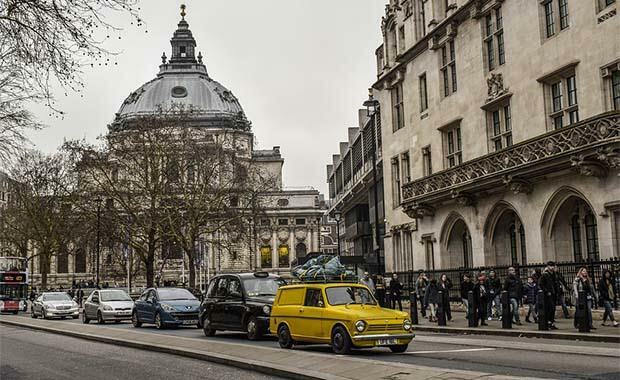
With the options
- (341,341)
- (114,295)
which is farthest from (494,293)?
(114,295)

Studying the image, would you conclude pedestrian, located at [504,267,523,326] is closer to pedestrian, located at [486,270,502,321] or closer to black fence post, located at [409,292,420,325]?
pedestrian, located at [486,270,502,321]

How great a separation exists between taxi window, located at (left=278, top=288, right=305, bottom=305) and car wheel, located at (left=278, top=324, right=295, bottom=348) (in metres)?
0.61

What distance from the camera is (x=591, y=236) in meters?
28.5

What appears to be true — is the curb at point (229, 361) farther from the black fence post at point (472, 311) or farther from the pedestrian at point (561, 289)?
the pedestrian at point (561, 289)

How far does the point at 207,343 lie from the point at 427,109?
24.6 metres

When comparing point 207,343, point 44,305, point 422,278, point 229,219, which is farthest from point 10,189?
point 207,343

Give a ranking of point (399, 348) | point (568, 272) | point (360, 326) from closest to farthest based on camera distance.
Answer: point (360, 326), point (399, 348), point (568, 272)

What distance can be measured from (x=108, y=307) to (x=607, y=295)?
2127cm

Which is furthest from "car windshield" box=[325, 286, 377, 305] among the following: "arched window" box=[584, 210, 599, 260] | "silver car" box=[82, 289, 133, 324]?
"silver car" box=[82, 289, 133, 324]

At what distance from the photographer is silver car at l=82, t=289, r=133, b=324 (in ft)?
111

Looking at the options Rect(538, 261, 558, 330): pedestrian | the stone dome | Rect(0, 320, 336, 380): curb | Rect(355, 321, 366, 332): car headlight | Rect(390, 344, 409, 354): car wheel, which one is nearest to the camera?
Rect(0, 320, 336, 380): curb

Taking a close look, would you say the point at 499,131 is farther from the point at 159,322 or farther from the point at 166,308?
the point at 159,322

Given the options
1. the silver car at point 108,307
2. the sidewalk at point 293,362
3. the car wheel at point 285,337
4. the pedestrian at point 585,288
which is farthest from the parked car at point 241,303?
the silver car at point 108,307

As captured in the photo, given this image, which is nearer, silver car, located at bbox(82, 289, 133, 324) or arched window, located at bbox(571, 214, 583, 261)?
arched window, located at bbox(571, 214, 583, 261)
